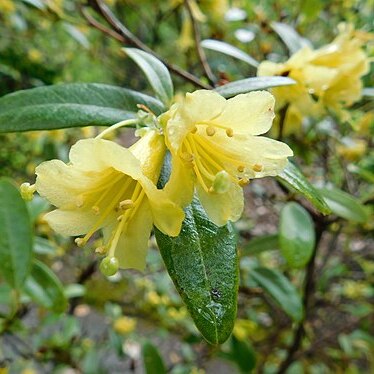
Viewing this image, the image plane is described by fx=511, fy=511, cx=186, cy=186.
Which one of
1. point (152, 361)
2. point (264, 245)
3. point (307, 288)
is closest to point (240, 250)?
point (264, 245)

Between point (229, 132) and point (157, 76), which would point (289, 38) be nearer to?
point (157, 76)

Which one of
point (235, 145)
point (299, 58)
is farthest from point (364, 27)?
point (235, 145)

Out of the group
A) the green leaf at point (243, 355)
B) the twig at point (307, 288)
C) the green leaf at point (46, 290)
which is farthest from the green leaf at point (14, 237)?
the green leaf at point (243, 355)

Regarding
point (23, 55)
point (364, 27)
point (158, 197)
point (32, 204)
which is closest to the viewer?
point (158, 197)

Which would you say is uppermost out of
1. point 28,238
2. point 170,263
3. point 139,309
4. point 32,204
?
point 170,263

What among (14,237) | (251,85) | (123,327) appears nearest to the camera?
(251,85)

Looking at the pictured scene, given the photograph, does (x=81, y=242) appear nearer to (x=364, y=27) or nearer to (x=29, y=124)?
(x=29, y=124)
